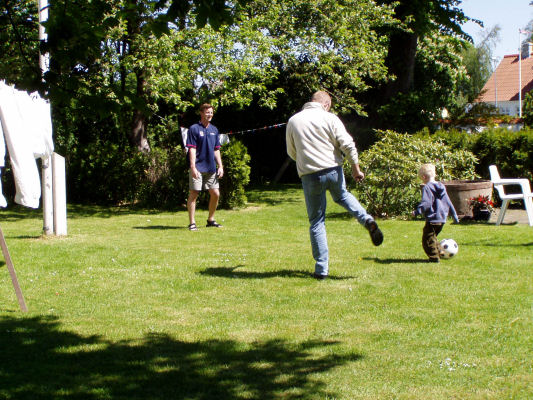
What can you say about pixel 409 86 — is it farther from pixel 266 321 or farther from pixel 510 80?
pixel 510 80

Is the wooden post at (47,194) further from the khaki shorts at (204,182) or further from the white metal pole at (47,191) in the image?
the khaki shorts at (204,182)

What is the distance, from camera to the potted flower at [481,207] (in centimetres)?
1129

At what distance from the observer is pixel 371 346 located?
4.44 metres

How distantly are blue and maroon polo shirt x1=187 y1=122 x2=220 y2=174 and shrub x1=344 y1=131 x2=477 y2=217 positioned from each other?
9.38ft

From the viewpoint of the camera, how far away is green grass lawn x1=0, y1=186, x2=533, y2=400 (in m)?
3.80

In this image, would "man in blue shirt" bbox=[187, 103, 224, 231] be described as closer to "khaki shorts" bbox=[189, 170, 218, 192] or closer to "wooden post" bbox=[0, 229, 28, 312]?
"khaki shorts" bbox=[189, 170, 218, 192]

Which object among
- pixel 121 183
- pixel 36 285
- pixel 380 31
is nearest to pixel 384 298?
pixel 36 285

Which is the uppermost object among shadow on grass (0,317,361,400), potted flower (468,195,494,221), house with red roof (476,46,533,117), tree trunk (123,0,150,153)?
house with red roof (476,46,533,117)

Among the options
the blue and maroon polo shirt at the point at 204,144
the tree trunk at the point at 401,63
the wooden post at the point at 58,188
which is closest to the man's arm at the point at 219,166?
the blue and maroon polo shirt at the point at 204,144

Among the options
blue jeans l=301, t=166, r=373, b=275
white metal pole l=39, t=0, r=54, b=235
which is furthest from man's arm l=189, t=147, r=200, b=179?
blue jeans l=301, t=166, r=373, b=275

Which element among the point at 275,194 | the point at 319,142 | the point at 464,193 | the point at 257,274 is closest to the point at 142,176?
the point at 275,194

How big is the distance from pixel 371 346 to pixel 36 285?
366 centimetres

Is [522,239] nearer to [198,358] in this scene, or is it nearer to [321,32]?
[198,358]

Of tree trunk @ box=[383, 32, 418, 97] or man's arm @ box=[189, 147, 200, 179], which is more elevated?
tree trunk @ box=[383, 32, 418, 97]
